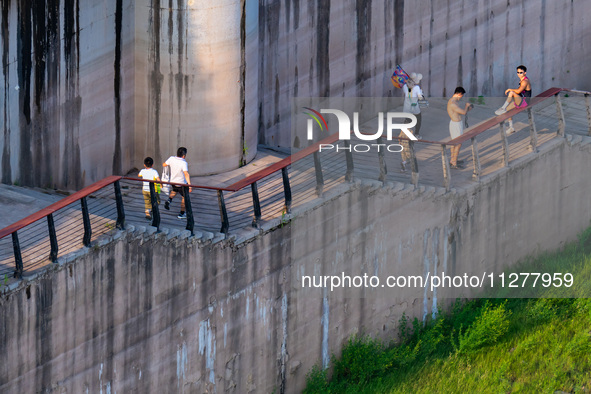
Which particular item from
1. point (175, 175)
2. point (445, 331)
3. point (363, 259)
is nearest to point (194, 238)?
point (175, 175)

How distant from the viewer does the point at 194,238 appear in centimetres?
2302

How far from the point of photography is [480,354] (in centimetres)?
2542

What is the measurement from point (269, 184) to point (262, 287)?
1.68 metres

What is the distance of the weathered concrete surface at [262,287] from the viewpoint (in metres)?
22.2

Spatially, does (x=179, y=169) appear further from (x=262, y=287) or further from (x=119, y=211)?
(x=262, y=287)

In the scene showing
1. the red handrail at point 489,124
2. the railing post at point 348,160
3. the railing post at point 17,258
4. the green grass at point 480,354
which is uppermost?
the red handrail at point 489,124

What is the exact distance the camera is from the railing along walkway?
72.5 ft

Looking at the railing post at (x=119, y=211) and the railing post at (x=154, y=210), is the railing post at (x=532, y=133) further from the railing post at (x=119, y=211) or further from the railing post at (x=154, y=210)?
the railing post at (x=119, y=211)

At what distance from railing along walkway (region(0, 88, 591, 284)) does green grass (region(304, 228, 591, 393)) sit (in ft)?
7.31

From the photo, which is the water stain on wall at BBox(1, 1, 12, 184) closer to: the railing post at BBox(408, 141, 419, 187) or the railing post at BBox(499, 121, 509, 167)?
the railing post at BBox(408, 141, 419, 187)

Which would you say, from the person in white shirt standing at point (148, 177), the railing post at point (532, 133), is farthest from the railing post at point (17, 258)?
the railing post at point (532, 133)

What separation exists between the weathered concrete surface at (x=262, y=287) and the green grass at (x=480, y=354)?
34 cm

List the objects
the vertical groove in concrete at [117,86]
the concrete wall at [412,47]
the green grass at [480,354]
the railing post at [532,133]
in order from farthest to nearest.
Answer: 1. the concrete wall at [412,47]
2. the railing post at [532,133]
3. the vertical groove in concrete at [117,86]
4. the green grass at [480,354]

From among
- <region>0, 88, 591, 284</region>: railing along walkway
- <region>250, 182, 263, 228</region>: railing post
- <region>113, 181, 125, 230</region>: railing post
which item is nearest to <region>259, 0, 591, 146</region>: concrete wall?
<region>0, 88, 591, 284</region>: railing along walkway
